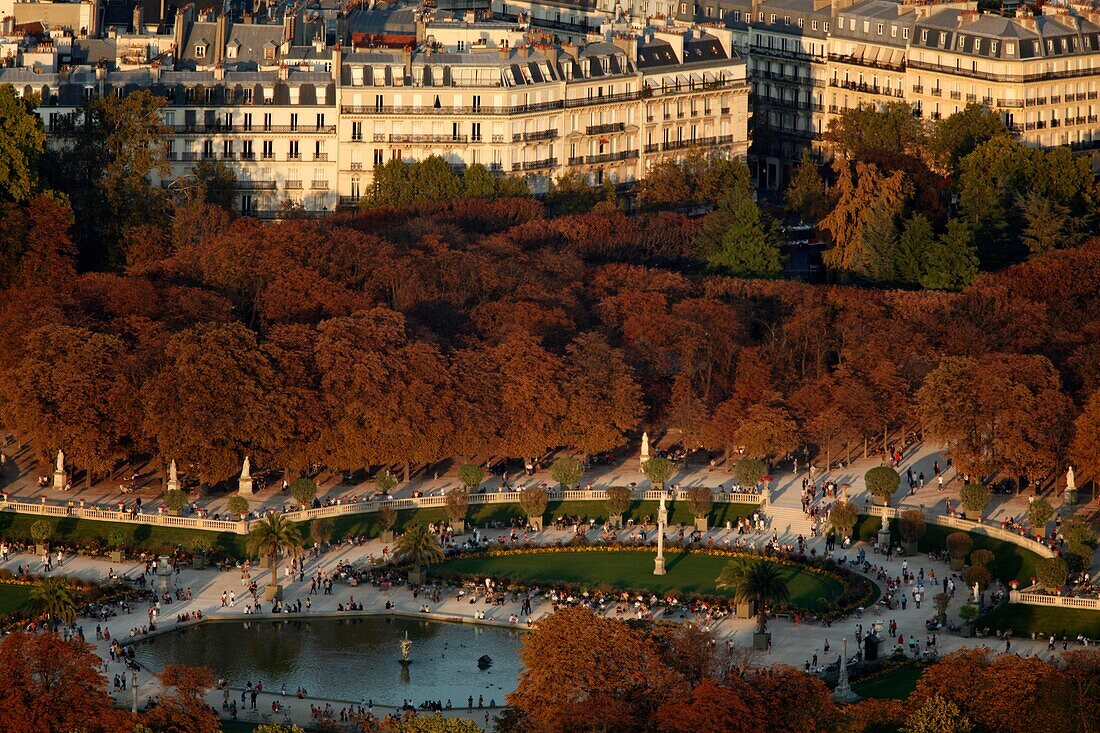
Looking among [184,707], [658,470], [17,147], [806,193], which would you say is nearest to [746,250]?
[806,193]

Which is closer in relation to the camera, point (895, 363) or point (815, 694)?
point (815, 694)

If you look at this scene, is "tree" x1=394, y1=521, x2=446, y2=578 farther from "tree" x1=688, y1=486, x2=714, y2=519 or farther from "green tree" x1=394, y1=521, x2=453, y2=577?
"tree" x1=688, y1=486, x2=714, y2=519

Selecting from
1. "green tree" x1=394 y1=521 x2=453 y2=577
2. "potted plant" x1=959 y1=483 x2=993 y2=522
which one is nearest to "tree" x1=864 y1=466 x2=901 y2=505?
"potted plant" x1=959 y1=483 x2=993 y2=522

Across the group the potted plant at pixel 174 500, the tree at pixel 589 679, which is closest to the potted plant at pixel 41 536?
the potted plant at pixel 174 500

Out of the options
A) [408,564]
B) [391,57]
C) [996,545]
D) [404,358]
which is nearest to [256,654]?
[408,564]

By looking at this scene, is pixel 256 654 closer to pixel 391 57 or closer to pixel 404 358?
pixel 404 358

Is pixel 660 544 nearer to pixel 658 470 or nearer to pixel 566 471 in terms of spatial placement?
pixel 658 470

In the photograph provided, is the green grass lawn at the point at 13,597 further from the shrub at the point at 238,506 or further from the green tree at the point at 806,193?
the green tree at the point at 806,193
